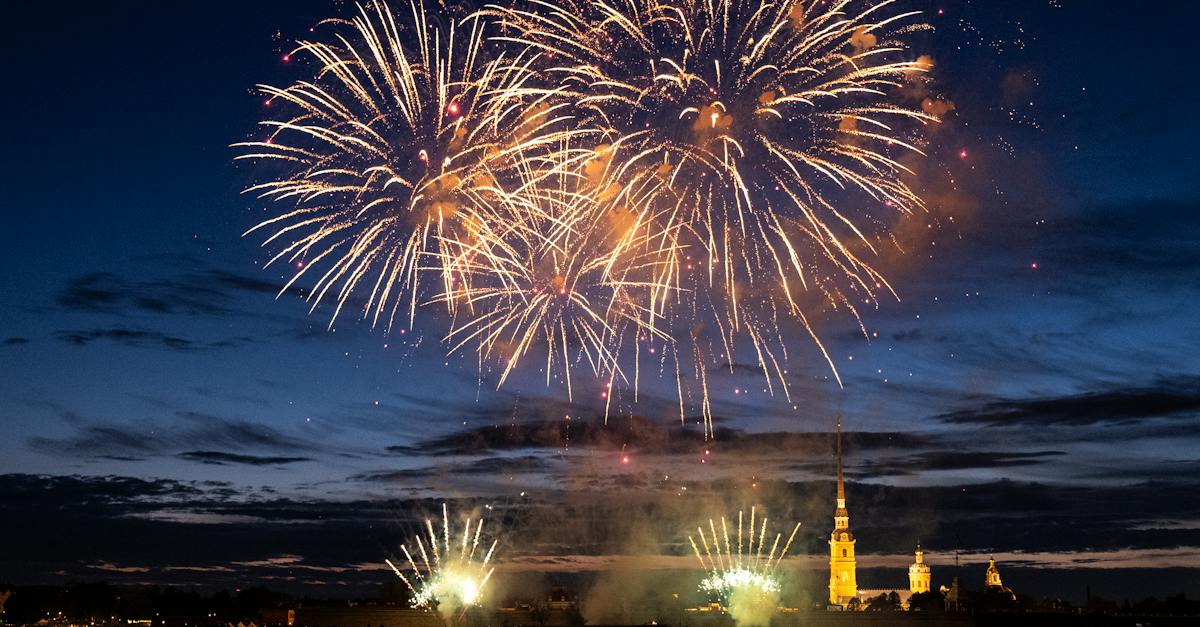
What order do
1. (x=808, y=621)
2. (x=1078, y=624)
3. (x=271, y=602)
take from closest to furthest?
(x=1078, y=624)
(x=808, y=621)
(x=271, y=602)

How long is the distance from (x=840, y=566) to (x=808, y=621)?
54.8m

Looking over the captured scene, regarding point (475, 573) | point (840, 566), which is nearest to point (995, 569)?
point (840, 566)

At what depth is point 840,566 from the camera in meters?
165

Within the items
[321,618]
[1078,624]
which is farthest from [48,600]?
[1078,624]

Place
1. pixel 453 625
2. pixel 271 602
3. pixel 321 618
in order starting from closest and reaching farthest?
pixel 453 625 → pixel 321 618 → pixel 271 602

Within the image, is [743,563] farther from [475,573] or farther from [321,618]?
[321,618]

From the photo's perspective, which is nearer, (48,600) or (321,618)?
(321,618)

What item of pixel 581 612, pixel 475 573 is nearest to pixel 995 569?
pixel 581 612

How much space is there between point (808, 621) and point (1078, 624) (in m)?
23.7

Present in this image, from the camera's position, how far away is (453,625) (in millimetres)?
83188

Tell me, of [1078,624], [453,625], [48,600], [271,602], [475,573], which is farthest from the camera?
[271,602]

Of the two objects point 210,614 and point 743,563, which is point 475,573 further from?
point 210,614

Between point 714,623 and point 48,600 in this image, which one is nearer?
point 714,623

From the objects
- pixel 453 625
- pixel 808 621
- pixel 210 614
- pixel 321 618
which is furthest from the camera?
pixel 210 614
